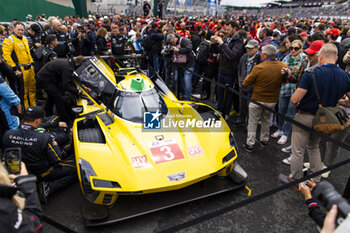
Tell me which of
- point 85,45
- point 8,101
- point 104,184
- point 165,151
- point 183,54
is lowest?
point 104,184

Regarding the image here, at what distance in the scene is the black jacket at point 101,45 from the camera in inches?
313

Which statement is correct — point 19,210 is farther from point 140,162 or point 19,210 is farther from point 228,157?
point 228,157

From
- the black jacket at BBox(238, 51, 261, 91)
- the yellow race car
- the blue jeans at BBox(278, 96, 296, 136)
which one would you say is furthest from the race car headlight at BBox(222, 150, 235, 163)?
the black jacket at BBox(238, 51, 261, 91)

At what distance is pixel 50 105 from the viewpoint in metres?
5.36

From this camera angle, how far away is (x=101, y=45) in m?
7.99

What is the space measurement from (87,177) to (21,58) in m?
4.28

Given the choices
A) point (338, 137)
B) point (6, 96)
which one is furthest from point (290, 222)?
point (6, 96)

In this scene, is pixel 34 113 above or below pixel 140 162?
above

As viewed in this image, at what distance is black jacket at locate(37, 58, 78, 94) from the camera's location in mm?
4920

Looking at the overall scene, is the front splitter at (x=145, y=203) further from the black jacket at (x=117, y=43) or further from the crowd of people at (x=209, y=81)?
the black jacket at (x=117, y=43)

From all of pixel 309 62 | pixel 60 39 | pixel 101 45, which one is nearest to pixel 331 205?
pixel 309 62

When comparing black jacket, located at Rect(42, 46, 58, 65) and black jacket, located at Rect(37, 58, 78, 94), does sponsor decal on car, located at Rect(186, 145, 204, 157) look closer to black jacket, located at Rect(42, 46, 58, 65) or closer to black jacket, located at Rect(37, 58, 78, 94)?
black jacket, located at Rect(37, 58, 78, 94)

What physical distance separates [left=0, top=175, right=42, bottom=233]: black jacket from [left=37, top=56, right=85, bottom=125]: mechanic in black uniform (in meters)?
3.59

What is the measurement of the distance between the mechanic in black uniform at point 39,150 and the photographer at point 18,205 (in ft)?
4.71
